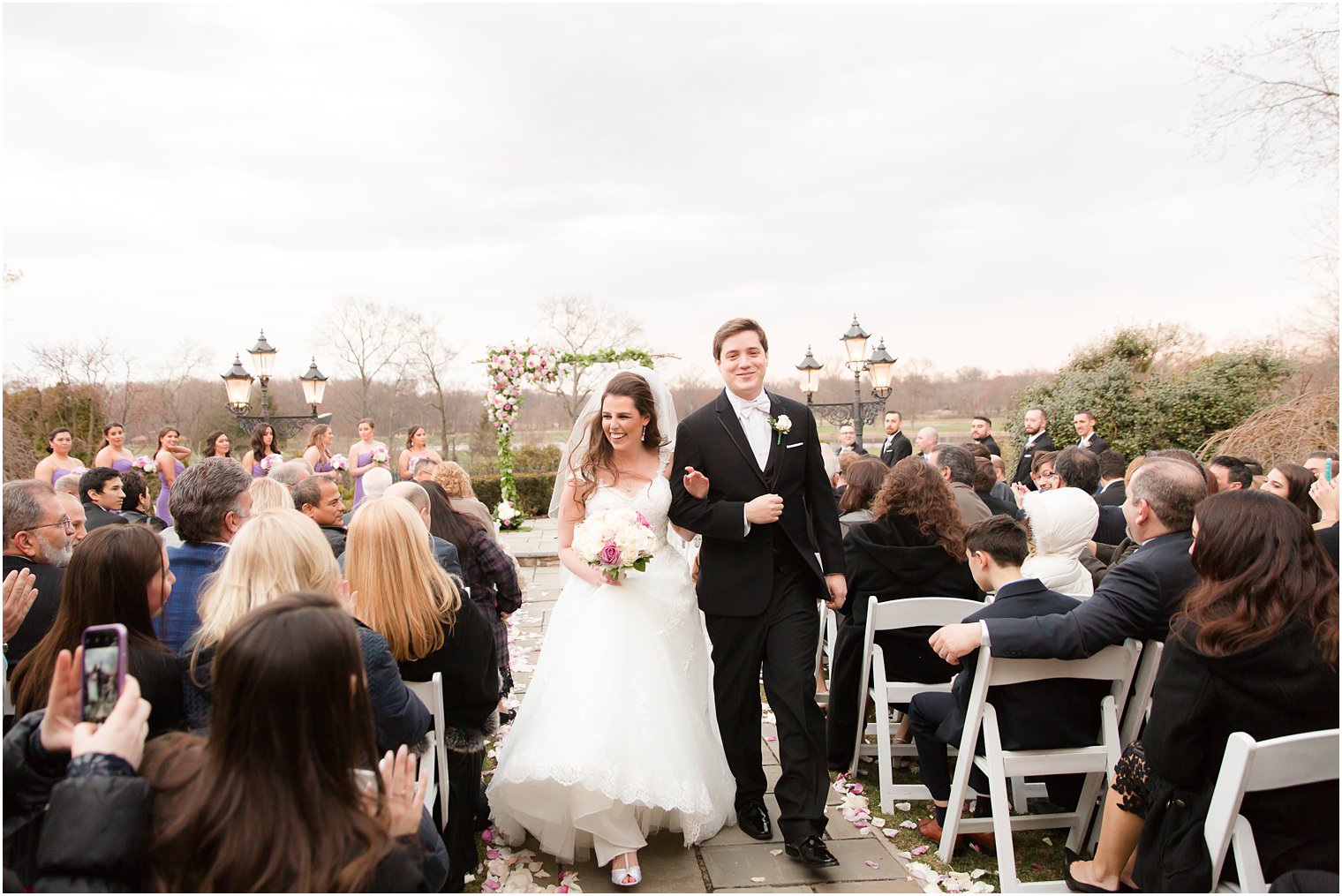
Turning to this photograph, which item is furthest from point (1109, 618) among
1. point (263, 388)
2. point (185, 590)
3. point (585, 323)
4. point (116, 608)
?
point (585, 323)

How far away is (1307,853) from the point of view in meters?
2.23

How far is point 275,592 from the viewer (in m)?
2.35

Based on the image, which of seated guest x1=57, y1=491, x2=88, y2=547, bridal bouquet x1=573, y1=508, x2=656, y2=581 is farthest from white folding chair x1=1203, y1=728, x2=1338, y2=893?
seated guest x1=57, y1=491, x2=88, y2=547

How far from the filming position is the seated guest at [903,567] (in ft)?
13.6

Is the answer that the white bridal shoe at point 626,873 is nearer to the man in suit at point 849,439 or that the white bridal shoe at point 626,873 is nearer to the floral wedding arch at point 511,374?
the floral wedding arch at point 511,374

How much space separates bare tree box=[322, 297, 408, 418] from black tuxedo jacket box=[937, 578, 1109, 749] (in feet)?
96.2

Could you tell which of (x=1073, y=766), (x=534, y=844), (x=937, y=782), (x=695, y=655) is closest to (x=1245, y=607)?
(x=1073, y=766)

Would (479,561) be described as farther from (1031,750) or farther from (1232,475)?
(1232,475)

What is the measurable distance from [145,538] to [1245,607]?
10.3ft

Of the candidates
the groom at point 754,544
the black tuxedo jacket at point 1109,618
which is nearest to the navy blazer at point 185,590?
the groom at point 754,544

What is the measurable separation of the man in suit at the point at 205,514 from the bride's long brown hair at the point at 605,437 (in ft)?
4.91

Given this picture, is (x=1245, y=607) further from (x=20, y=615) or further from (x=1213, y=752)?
(x=20, y=615)

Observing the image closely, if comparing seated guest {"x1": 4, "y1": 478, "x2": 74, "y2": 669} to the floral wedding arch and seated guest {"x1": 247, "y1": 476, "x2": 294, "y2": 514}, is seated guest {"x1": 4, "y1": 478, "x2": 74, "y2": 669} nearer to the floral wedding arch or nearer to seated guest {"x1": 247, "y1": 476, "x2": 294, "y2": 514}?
seated guest {"x1": 247, "y1": 476, "x2": 294, "y2": 514}

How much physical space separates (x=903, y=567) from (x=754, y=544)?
104 centimetres
